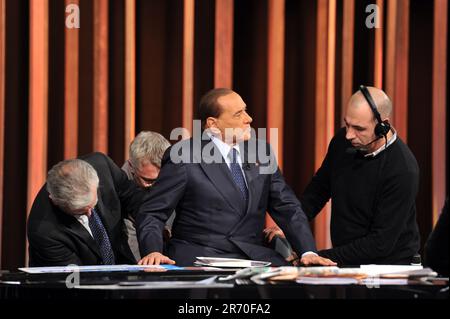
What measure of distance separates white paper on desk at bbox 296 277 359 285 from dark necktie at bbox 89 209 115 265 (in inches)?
41.3

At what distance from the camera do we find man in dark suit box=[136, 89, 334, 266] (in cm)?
304

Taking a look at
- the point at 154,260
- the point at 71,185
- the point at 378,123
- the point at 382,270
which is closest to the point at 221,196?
the point at 154,260

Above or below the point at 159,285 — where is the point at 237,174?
above

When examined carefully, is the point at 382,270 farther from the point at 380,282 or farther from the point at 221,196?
the point at 221,196

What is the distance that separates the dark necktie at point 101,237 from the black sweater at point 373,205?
799 millimetres

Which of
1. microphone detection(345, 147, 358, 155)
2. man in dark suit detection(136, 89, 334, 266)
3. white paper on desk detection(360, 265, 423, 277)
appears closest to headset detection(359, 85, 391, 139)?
microphone detection(345, 147, 358, 155)

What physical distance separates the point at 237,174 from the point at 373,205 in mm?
542

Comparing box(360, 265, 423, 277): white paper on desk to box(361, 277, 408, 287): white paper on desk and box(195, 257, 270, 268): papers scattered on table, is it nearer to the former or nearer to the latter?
box(361, 277, 408, 287): white paper on desk

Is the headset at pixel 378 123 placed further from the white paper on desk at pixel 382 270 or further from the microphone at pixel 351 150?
the white paper on desk at pixel 382 270

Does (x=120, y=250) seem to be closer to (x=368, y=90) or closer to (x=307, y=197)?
(x=307, y=197)

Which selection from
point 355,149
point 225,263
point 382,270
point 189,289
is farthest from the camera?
point 355,149

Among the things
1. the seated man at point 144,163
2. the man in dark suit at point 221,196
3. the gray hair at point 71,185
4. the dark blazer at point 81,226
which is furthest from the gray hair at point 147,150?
the gray hair at point 71,185

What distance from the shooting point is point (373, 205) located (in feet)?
10.6
